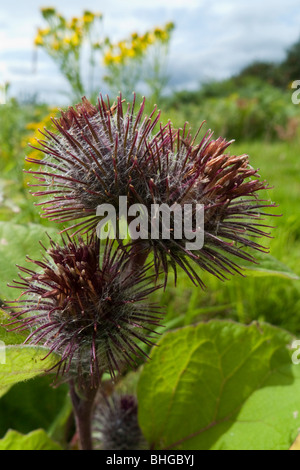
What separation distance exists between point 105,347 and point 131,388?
0.87 m

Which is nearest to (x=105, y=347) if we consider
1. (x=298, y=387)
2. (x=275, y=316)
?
(x=298, y=387)

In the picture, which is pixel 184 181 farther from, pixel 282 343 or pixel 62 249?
pixel 282 343

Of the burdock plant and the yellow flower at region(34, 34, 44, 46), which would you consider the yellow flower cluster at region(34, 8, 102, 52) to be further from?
the burdock plant

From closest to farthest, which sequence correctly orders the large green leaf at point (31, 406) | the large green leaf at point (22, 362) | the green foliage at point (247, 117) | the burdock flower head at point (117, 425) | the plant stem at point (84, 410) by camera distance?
the large green leaf at point (22, 362), the plant stem at point (84, 410), the burdock flower head at point (117, 425), the large green leaf at point (31, 406), the green foliage at point (247, 117)

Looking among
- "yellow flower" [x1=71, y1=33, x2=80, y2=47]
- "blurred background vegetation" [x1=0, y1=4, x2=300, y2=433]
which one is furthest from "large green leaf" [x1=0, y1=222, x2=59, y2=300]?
"yellow flower" [x1=71, y1=33, x2=80, y2=47]

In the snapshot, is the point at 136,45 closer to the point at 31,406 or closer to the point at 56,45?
the point at 56,45

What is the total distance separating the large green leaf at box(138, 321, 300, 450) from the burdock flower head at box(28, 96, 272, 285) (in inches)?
23.4

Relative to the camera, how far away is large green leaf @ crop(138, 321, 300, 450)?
1.53 metres

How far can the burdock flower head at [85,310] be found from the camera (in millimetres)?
1038

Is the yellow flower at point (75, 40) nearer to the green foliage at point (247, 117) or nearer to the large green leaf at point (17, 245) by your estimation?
the large green leaf at point (17, 245)

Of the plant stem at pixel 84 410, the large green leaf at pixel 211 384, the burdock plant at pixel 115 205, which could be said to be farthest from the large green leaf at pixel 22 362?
the large green leaf at pixel 211 384

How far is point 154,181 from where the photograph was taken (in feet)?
3.38

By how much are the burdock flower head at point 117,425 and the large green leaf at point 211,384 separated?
9 cm
